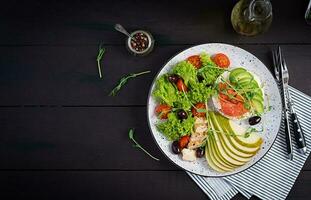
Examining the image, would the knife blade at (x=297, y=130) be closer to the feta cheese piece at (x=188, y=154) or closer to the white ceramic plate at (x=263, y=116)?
the white ceramic plate at (x=263, y=116)

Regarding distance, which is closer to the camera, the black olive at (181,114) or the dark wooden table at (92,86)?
the black olive at (181,114)

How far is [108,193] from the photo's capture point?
153 cm

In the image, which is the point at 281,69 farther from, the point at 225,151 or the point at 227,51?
the point at 225,151

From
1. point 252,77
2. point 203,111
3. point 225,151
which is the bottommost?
point 225,151

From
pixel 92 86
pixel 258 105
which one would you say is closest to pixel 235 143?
pixel 258 105

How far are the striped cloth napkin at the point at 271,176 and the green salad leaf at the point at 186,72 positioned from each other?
311mm

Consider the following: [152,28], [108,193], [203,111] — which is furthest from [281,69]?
[108,193]

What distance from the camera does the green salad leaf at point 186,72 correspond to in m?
1.39

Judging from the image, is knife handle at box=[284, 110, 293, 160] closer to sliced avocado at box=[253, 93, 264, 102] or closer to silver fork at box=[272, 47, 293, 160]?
silver fork at box=[272, 47, 293, 160]

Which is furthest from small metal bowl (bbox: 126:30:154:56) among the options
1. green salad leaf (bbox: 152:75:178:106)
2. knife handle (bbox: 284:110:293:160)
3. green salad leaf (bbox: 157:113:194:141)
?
knife handle (bbox: 284:110:293:160)

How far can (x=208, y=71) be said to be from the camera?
1.40 metres

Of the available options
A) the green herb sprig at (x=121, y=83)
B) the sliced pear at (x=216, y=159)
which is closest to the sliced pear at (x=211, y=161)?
the sliced pear at (x=216, y=159)

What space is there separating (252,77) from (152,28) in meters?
0.36

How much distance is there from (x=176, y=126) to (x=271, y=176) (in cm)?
35
